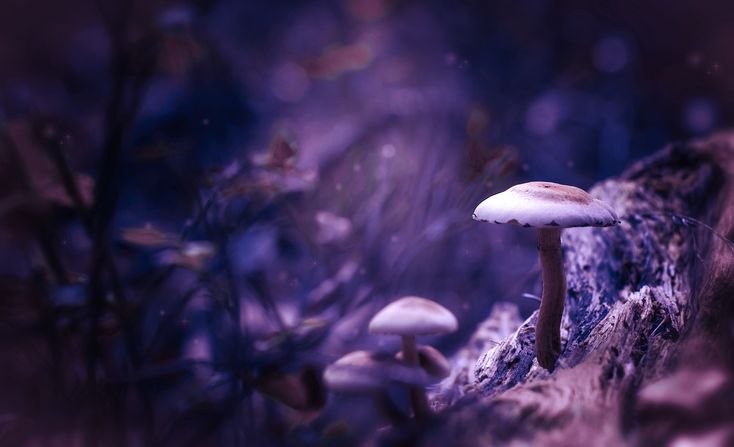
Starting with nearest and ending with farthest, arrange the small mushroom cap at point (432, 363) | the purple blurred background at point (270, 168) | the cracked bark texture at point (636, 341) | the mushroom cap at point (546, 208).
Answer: the cracked bark texture at point (636, 341) → the mushroom cap at point (546, 208) → the small mushroom cap at point (432, 363) → the purple blurred background at point (270, 168)

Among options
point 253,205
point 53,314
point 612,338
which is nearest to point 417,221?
point 253,205

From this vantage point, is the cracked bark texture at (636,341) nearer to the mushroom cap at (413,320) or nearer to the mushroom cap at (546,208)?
the mushroom cap at (413,320)

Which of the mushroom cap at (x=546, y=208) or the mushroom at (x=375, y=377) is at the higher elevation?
the mushroom cap at (x=546, y=208)

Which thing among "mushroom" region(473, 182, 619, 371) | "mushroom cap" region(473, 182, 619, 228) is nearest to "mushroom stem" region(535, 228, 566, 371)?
"mushroom" region(473, 182, 619, 371)

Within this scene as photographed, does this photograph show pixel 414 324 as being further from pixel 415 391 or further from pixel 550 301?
pixel 550 301

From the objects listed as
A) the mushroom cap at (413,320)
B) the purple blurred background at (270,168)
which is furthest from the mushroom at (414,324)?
the purple blurred background at (270,168)

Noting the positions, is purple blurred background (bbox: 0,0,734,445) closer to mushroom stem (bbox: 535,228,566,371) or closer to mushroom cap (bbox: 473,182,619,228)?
mushroom stem (bbox: 535,228,566,371)

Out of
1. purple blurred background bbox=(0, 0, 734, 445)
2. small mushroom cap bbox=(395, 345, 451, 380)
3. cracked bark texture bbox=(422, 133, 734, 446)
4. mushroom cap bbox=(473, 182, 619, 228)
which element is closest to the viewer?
cracked bark texture bbox=(422, 133, 734, 446)
